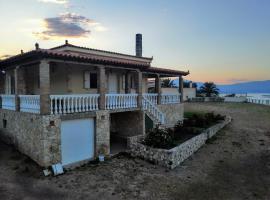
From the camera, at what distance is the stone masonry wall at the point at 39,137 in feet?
33.3

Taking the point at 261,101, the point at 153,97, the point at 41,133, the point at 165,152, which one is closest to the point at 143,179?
the point at 165,152

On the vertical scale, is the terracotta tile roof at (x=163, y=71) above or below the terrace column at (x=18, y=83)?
above

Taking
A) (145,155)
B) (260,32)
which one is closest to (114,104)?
(145,155)

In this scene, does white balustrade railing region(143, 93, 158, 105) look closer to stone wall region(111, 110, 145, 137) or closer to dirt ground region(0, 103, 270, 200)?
stone wall region(111, 110, 145, 137)

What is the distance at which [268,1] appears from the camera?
695 inches

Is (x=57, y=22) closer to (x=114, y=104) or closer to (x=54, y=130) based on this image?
(x=114, y=104)

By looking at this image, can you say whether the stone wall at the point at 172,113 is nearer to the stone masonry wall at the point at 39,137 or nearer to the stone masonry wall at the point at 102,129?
the stone masonry wall at the point at 102,129

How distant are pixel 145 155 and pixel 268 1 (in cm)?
1578

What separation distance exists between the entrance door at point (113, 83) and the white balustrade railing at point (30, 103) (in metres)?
6.59

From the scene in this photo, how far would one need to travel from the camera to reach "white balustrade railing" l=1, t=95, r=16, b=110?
527 inches

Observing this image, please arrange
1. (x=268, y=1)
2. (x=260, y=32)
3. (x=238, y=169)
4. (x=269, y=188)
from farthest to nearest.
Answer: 1. (x=260, y=32)
2. (x=268, y=1)
3. (x=238, y=169)
4. (x=269, y=188)

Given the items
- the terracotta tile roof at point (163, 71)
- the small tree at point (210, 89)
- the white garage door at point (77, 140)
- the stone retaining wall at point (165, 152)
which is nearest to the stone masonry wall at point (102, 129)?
the white garage door at point (77, 140)

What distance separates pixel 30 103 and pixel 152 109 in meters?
8.50

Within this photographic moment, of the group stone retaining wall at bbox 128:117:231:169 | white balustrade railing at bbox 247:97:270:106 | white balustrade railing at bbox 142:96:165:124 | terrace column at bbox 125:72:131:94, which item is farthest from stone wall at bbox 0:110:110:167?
white balustrade railing at bbox 247:97:270:106
